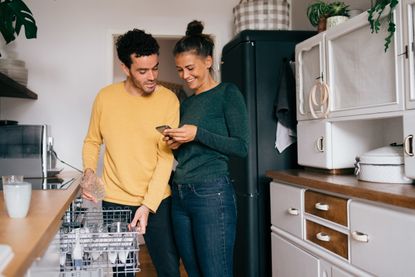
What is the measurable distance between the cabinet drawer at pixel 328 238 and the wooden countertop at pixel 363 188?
0.56ft

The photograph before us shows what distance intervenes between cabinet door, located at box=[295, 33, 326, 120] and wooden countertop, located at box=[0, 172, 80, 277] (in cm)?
138

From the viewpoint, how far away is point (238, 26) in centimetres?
287

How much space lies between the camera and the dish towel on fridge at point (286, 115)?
8.30ft

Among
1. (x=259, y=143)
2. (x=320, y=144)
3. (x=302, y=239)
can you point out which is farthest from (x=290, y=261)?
(x=259, y=143)

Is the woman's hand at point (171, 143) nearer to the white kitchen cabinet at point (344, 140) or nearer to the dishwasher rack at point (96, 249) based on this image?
the dishwasher rack at point (96, 249)

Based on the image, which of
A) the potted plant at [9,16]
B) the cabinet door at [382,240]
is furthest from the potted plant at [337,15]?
the potted plant at [9,16]

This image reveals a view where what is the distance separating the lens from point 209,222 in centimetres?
152

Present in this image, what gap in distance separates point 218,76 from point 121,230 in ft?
6.46

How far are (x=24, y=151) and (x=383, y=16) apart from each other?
73.6 inches

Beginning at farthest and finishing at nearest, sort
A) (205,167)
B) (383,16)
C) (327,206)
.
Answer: (327,206) → (383,16) → (205,167)

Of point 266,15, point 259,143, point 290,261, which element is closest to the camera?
point 290,261

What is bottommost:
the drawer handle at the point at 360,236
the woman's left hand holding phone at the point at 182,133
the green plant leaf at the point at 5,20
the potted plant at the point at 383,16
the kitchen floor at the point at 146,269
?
the kitchen floor at the point at 146,269

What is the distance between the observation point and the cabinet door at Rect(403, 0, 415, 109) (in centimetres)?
151

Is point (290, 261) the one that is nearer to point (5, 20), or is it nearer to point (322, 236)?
point (322, 236)
